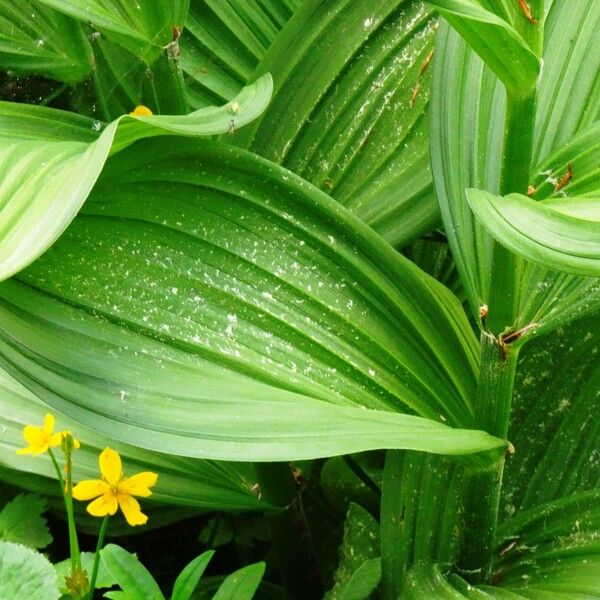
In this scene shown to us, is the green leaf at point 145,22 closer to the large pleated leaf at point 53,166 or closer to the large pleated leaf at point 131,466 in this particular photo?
the large pleated leaf at point 53,166

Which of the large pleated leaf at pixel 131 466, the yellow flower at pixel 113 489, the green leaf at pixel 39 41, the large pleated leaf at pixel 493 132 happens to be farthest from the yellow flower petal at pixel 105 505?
the green leaf at pixel 39 41

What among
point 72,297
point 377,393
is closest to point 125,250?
point 72,297

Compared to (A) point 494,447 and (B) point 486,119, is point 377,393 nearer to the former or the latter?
(A) point 494,447

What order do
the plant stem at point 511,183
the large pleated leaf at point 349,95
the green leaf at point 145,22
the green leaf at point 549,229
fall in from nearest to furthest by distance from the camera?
the green leaf at point 549,229, the plant stem at point 511,183, the green leaf at point 145,22, the large pleated leaf at point 349,95

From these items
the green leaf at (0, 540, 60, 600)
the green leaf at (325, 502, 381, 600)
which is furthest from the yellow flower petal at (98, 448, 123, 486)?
the green leaf at (325, 502, 381, 600)

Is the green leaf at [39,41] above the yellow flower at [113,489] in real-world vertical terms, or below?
above

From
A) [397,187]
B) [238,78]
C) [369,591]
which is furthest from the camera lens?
[238,78]

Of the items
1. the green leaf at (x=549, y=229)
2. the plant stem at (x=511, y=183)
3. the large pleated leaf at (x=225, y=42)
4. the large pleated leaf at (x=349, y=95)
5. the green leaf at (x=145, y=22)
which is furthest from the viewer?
the large pleated leaf at (x=225, y=42)

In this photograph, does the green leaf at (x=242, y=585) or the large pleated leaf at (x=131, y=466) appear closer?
the green leaf at (x=242, y=585)

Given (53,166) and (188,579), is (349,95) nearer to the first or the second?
(53,166)
